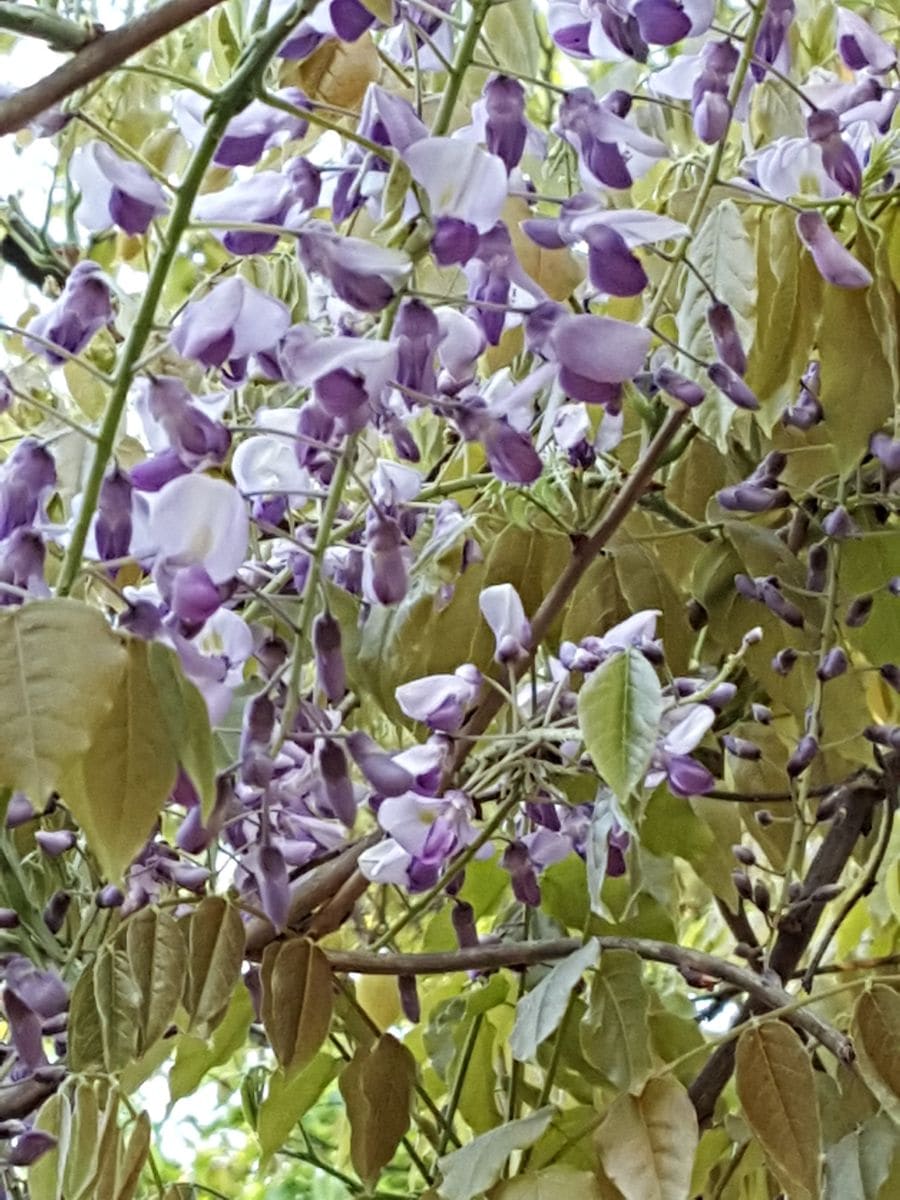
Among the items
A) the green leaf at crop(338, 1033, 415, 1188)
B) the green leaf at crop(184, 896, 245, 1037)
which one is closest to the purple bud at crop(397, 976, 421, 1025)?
the green leaf at crop(338, 1033, 415, 1188)

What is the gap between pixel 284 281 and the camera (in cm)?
68

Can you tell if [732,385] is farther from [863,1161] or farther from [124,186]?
[863,1161]

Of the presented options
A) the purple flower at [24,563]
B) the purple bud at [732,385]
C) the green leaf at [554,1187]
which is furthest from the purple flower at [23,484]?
the green leaf at [554,1187]

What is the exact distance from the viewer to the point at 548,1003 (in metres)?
0.54

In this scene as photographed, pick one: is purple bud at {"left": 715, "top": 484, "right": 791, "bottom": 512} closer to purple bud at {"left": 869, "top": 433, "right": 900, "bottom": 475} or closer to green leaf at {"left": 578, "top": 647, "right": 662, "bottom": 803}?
purple bud at {"left": 869, "top": 433, "right": 900, "bottom": 475}

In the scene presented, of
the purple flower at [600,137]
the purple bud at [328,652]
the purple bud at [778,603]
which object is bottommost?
the purple bud at [778,603]

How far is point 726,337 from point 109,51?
24 cm

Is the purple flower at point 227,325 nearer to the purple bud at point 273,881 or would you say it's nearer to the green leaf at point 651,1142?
the purple bud at point 273,881

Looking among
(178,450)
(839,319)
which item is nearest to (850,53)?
(839,319)

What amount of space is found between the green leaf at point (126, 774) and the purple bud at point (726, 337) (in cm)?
24

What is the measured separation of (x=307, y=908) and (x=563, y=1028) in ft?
0.44

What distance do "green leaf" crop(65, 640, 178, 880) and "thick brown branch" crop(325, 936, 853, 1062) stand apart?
0.73ft

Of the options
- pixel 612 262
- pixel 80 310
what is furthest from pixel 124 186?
pixel 612 262

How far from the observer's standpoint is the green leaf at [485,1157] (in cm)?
53
